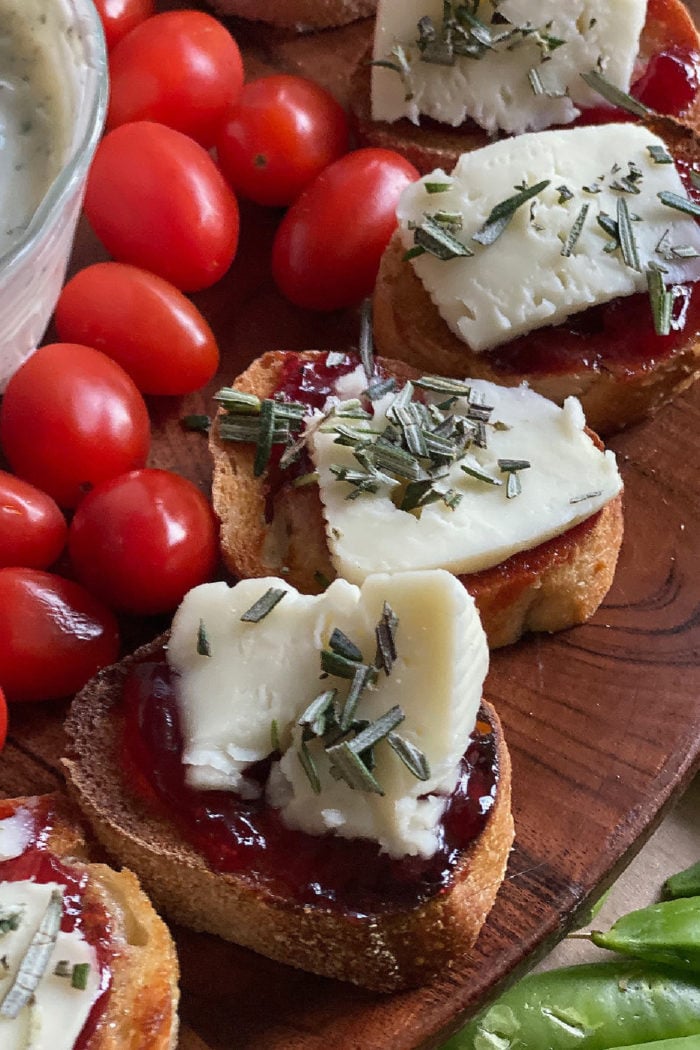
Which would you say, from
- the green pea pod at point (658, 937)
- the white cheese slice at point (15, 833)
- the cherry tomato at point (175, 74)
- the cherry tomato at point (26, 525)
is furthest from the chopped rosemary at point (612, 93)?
the white cheese slice at point (15, 833)

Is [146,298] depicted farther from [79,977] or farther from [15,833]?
[79,977]

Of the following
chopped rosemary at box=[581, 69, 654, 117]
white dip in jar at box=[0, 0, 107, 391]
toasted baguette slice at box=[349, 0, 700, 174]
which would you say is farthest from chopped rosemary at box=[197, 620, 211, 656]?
chopped rosemary at box=[581, 69, 654, 117]

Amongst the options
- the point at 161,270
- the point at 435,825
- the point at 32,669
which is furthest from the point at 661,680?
the point at 161,270

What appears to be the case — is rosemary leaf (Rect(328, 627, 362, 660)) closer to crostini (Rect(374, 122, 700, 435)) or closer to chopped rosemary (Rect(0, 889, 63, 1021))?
chopped rosemary (Rect(0, 889, 63, 1021))

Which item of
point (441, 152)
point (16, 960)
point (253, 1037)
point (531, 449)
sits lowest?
point (253, 1037)

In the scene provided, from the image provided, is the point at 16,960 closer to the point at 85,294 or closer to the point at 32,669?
the point at 32,669

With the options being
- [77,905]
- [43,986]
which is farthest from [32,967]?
[77,905]
